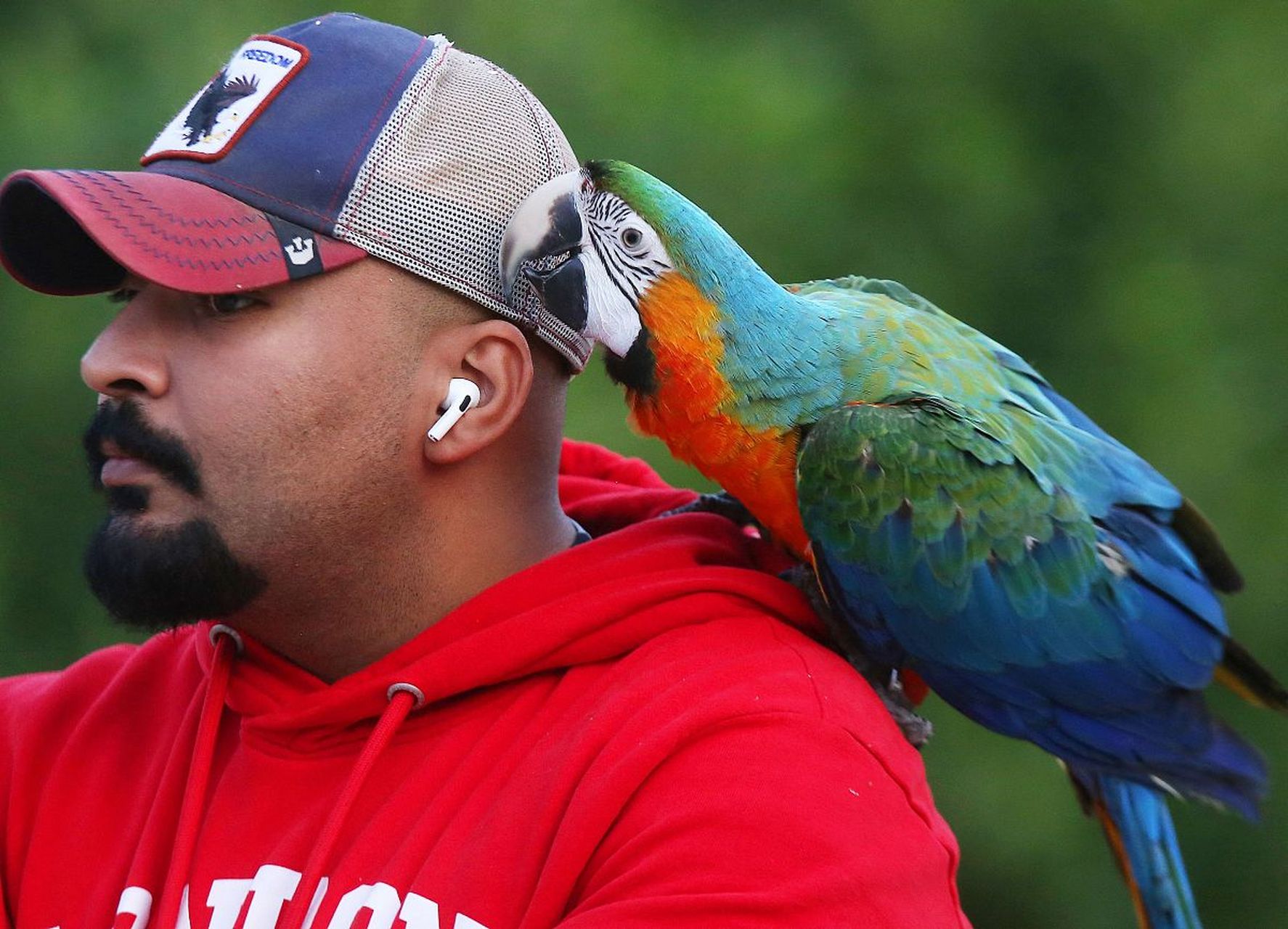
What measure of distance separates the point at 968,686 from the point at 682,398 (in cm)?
45

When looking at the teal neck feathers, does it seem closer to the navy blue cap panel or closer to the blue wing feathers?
the blue wing feathers

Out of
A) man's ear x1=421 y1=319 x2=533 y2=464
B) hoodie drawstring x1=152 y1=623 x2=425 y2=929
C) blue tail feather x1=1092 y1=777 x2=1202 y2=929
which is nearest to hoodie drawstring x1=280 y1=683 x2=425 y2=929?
hoodie drawstring x1=152 y1=623 x2=425 y2=929

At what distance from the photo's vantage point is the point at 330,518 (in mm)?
1311

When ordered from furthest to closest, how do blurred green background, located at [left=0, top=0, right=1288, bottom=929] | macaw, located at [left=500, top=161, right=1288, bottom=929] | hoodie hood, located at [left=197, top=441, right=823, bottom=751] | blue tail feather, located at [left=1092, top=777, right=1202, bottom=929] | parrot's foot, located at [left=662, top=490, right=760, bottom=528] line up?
blurred green background, located at [left=0, top=0, right=1288, bottom=929]
parrot's foot, located at [left=662, top=490, right=760, bottom=528]
blue tail feather, located at [left=1092, top=777, right=1202, bottom=929]
macaw, located at [left=500, top=161, right=1288, bottom=929]
hoodie hood, located at [left=197, top=441, right=823, bottom=751]

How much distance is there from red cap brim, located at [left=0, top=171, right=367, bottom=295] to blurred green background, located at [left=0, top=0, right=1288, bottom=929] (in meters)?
1.49

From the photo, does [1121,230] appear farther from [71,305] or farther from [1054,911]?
[71,305]

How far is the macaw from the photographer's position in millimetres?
1390

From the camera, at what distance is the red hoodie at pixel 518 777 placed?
108 cm

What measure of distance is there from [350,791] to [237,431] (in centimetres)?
36

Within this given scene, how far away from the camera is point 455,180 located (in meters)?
1.34

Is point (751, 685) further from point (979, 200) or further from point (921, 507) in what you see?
point (979, 200)

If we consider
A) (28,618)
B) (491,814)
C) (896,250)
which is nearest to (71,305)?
(28,618)

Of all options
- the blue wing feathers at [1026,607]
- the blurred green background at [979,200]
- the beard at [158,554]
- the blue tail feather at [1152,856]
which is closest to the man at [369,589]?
the beard at [158,554]

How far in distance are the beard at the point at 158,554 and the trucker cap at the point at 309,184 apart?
0.53ft
